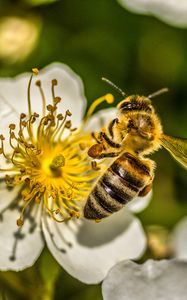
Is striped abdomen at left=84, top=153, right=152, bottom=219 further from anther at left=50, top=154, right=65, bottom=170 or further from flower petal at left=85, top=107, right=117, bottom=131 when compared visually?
flower petal at left=85, top=107, right=117, bottom=131

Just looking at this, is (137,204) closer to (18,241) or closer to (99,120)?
(99,120)

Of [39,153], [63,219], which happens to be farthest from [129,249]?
[39,153]

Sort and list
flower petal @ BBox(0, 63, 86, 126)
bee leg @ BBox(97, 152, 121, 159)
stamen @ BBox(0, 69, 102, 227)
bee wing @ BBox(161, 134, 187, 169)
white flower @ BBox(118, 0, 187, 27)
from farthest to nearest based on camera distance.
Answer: white flower @ BBox(118, 0, 187, 27)
flower petal @ BBox(0, 63, 86, 126)
stamen @ BBox(0, 69, 102, 227)
bee leg @ BBox(97, 152, 121, 159)
bee wing @ BBox(161, 134, 187, 169)

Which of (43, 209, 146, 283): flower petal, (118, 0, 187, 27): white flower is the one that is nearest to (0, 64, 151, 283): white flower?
(43, 209, 146, 283): flower petal

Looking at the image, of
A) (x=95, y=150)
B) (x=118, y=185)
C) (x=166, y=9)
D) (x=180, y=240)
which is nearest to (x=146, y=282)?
(x=118, y=185)

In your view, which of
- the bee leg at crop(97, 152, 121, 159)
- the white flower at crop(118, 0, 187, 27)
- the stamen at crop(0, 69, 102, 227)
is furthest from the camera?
the white flower at crop(118, 0, 187, 27)

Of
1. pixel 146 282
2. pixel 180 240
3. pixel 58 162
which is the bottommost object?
pixel 180 240
